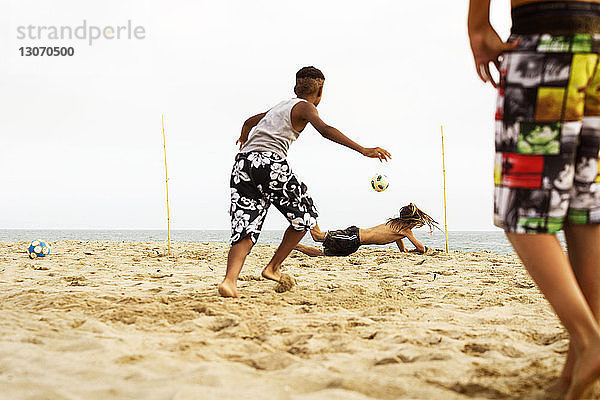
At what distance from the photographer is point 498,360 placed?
1.83 metres

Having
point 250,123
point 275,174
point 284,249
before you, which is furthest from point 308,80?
point 284,249

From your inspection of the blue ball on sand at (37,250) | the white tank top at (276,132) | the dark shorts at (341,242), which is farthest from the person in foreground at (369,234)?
the blue ball on sand at (37,250)

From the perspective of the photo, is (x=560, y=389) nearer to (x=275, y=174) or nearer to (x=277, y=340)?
(x=277, y=340)

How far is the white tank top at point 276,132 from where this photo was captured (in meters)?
3.44

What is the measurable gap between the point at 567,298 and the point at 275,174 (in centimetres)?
230

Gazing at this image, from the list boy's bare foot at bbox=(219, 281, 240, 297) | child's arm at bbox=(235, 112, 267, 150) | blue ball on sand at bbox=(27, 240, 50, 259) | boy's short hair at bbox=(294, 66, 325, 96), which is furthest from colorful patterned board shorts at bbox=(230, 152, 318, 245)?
blue ball on sand at bbox=(27, 240, 50, 259)

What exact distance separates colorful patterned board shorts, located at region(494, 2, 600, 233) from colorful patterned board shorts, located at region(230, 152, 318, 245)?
2148mm

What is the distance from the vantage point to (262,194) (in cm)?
348

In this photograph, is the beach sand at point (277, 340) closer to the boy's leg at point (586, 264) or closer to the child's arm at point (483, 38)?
the boy's leg at point (586, 264)

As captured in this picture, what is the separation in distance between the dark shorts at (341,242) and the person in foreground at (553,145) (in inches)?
211

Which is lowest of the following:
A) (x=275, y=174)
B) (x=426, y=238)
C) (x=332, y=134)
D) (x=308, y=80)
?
(x=426, y=238)

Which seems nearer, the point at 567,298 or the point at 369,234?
the point at 567,298

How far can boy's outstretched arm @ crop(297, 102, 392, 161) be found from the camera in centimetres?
304

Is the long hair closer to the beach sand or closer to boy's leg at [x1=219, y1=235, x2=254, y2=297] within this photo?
the beach sand
